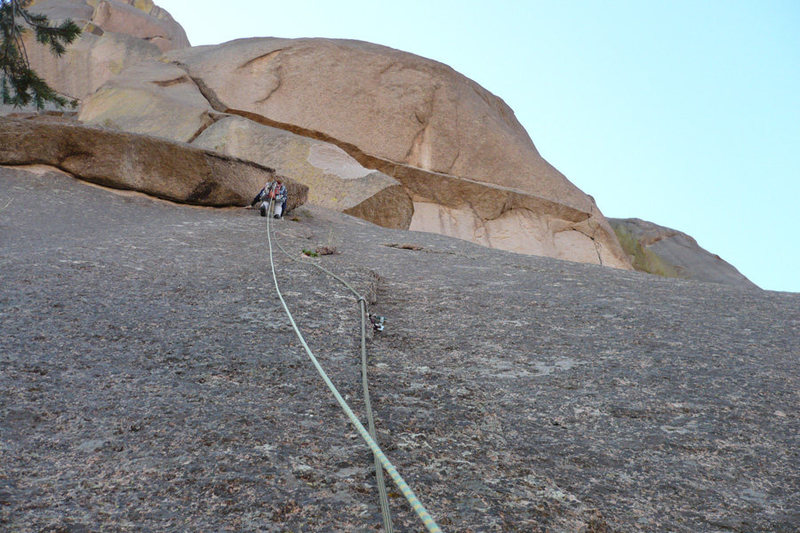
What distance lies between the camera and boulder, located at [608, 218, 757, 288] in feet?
82.0

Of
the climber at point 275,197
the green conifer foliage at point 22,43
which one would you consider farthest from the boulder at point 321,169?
the green conifer foliage at point 22,43

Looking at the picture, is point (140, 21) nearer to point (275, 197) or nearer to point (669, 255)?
point (275, 197)

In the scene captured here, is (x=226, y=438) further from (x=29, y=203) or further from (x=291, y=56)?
(x=291, y=56)

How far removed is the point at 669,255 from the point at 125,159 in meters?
23.2

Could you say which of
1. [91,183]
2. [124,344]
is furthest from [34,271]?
[91,183]

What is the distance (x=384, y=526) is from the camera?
6.38 feet

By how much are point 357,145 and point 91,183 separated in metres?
9.65

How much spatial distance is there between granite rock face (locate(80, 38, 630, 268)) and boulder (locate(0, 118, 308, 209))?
7.91 metres

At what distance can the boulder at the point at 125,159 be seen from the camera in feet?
31.3

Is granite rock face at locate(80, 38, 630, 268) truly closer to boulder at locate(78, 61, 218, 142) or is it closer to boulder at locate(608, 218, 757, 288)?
boulder at locate(78, 61, 218, 142)

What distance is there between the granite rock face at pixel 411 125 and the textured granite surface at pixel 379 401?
13224mm

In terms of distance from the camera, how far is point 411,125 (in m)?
18.9

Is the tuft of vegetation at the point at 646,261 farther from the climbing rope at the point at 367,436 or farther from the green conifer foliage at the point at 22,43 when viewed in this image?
the climbing rope at the point at 367,436

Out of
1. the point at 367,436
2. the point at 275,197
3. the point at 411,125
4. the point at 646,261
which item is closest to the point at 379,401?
the point at 367,436
